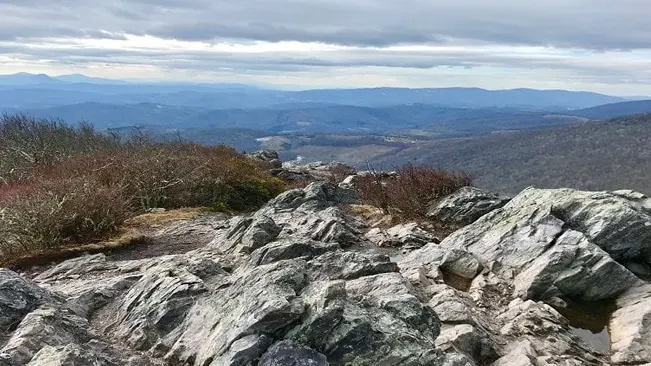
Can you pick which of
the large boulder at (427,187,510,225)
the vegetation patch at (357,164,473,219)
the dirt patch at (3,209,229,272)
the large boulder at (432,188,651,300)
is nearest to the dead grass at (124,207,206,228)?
the dirt patch at (3,209,229,272)

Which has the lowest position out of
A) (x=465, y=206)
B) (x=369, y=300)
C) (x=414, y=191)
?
(x=465, y=206)

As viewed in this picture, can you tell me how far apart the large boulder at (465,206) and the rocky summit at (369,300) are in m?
4.31

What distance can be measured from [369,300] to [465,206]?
43.9 feet

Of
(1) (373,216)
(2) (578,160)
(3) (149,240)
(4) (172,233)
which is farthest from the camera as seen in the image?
(2) (578,160)

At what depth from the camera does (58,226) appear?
708 inches

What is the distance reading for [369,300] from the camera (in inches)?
401

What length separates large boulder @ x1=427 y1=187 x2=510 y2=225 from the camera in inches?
866

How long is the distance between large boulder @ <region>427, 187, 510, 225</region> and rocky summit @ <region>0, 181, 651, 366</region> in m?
4.31

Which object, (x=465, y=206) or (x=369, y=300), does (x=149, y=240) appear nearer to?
(x=369, y=300)

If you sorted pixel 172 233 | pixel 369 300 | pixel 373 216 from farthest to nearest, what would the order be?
pixel 373 216, pixel 172 233, pixel 369 300

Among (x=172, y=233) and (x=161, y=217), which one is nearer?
(x=172, y=233)

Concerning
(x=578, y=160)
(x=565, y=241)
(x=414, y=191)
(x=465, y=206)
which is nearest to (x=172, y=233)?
(x=414, y=191)

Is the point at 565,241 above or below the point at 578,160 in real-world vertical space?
above

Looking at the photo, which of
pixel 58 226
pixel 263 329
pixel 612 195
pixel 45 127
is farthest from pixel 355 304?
pixel 45 127
